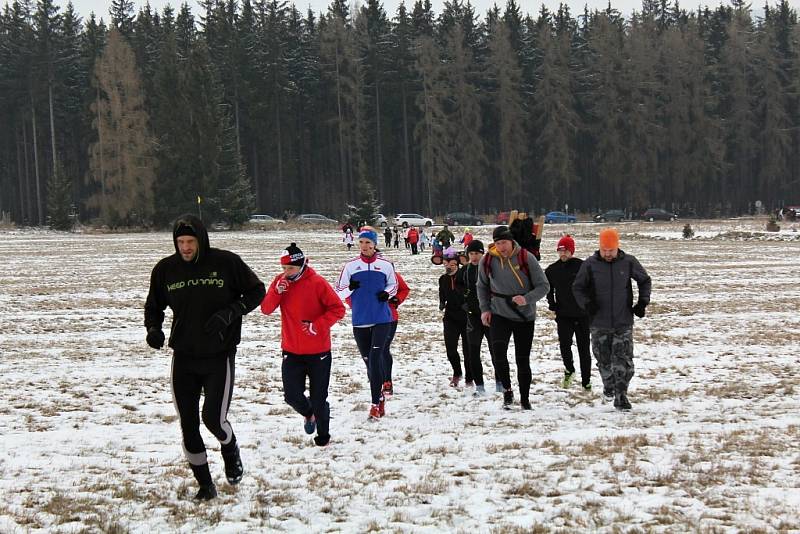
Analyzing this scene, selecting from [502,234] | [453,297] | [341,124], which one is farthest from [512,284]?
[341,124]

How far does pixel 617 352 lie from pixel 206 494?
4.57 metres

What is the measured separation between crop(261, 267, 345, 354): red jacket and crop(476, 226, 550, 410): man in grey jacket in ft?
6.46

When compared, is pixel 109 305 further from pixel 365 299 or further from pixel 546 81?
pixel 546 81

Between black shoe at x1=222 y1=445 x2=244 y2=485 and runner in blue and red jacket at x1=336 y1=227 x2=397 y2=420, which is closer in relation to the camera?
black shoe at x1=222 y1=445 x2=244 y2=485

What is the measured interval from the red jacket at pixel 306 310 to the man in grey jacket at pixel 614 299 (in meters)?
2.75

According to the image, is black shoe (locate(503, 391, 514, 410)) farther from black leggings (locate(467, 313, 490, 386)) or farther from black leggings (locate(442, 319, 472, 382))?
black leggings (locate(442, 319, 472, 382))

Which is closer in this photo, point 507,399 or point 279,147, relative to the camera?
point 507,399

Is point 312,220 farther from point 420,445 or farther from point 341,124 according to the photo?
point 420,445

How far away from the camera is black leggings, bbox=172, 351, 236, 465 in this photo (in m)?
5.67

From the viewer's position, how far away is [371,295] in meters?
8.48

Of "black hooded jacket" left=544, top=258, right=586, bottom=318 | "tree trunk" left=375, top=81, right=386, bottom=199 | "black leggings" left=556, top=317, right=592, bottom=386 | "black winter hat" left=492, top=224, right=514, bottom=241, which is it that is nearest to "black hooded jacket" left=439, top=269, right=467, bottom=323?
"black hooded jacket" left=544, top=258, right=586, bottom=318

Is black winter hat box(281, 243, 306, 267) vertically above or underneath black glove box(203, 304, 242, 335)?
above

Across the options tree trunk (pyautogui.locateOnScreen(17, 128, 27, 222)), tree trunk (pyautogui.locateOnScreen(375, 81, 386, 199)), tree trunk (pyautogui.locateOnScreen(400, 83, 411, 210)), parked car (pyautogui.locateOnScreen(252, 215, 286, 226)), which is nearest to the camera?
parked car (pyautogui.locateOnScreen(252, 215, 286, 226))

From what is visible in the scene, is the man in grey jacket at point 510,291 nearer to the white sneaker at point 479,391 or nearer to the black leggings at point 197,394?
the white sneaker at point 479,391
